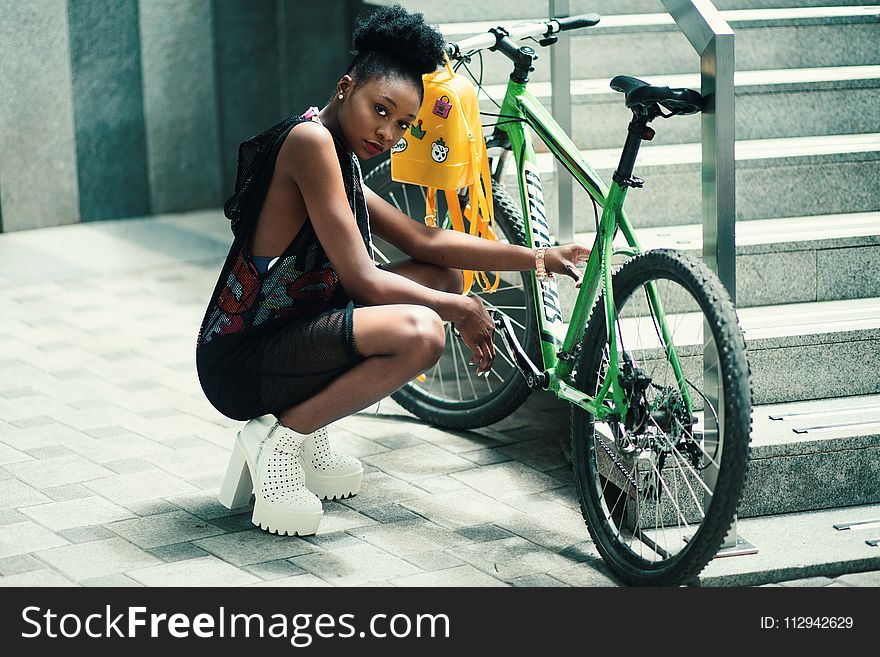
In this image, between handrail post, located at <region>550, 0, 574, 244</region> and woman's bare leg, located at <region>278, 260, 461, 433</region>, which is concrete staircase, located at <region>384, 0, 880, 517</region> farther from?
woman's bare leg, located at <region>278, 260, 461, 433</region>

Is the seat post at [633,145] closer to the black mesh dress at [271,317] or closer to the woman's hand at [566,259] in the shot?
the woman's hand at [566,259]

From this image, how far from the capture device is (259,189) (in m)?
3.25

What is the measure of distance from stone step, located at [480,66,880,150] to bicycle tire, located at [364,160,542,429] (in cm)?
54

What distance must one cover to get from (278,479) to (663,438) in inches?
39.2

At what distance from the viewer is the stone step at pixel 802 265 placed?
3812 millimetres

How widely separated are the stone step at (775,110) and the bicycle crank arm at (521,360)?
3.88 feet

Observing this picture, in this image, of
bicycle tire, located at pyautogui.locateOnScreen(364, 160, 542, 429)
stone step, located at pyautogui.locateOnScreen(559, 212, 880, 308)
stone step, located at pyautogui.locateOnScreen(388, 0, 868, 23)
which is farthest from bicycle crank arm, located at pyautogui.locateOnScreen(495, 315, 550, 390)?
stone step, located at pyautogui.locateOnScreen(388, 0, 868, 23)

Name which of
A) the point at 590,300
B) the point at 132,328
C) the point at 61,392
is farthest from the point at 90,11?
the point at 590,300

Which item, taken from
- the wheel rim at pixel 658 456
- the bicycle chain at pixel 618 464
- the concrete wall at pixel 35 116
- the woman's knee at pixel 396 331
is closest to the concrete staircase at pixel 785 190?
the wheel rim at pixel 658 456

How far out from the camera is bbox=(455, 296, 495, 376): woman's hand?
324 cm

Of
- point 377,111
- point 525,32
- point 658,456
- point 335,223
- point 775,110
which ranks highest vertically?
point 525,32

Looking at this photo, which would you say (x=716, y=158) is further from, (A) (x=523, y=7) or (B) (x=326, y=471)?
(A) (x=523, y=7)

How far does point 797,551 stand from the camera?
314cm

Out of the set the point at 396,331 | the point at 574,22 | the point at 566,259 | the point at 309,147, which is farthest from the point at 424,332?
the point at 574,22
